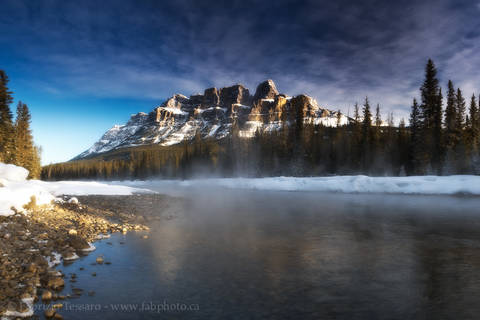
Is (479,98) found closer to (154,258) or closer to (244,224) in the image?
(244,224)

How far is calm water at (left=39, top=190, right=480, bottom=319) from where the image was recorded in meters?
5.63

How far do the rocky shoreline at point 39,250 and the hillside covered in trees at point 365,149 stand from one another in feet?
164

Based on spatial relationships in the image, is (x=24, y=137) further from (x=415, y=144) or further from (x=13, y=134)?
(x=415, y=144)

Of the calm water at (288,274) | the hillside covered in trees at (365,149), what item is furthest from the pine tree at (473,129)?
the calm water at (288,274)

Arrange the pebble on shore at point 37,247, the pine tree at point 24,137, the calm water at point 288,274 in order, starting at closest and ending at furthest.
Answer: the calm water at point 288,274 < the pebble on shore at point 37,247 < the pine tree at point 24,137

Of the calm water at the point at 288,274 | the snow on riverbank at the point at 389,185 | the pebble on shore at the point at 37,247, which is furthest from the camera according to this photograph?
the snow on riverbank at the point at 389,185

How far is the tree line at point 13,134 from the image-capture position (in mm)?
45688

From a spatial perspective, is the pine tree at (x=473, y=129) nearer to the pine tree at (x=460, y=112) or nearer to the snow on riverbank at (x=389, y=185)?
the pine tree at (x=460, y=112)

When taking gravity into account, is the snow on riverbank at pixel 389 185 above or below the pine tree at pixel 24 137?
below

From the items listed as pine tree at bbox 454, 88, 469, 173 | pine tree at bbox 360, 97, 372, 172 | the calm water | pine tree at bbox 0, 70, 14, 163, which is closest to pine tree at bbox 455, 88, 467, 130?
pine tree at bbox 454, 88, 469, 173

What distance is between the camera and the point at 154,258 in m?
9.15

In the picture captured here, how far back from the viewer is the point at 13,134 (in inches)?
2008

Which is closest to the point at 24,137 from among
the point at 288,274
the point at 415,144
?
the point at 288,274

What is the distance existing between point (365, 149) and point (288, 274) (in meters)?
57.9
